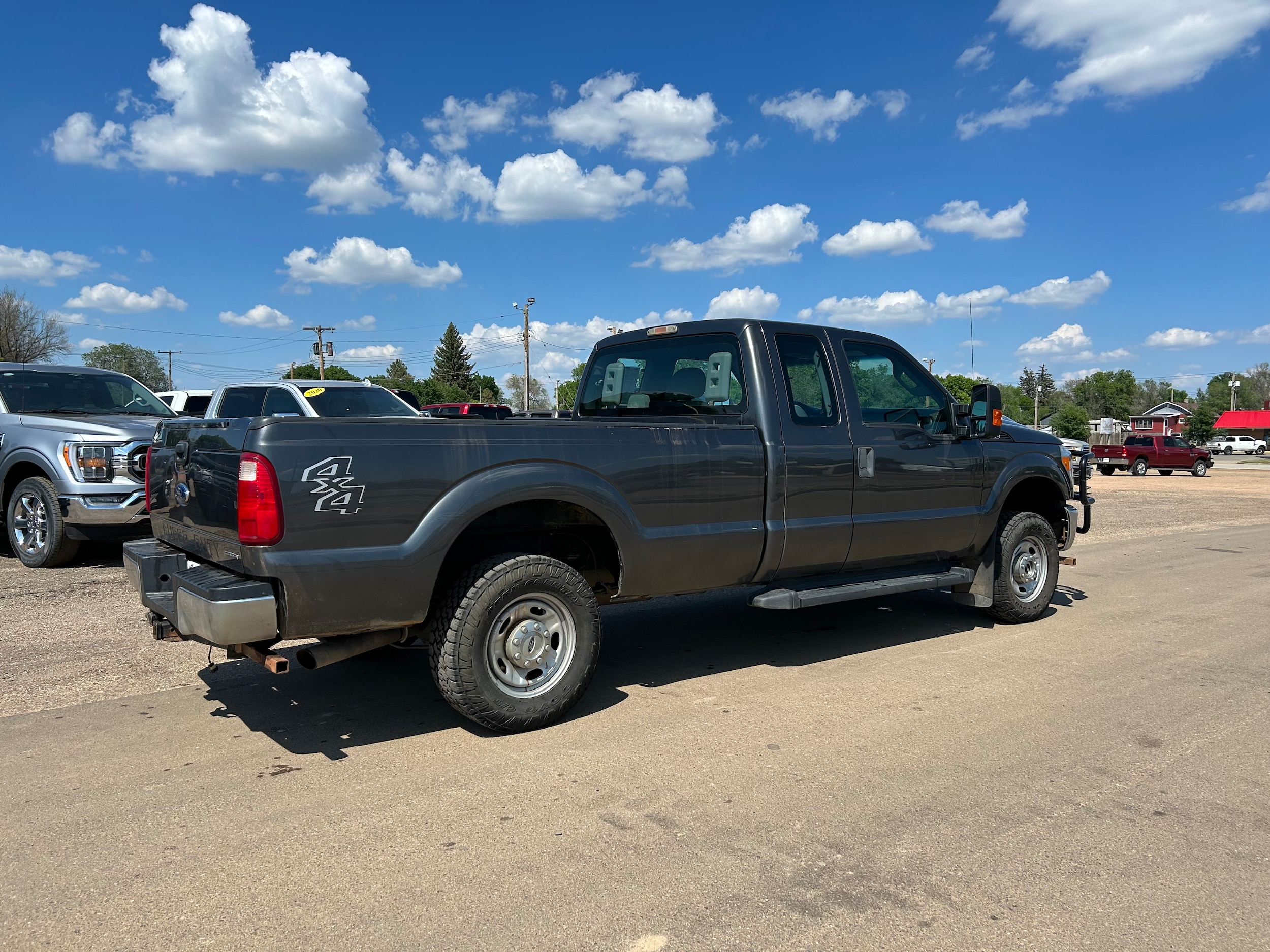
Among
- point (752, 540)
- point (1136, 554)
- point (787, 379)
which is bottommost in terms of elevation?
point (1136, 554)

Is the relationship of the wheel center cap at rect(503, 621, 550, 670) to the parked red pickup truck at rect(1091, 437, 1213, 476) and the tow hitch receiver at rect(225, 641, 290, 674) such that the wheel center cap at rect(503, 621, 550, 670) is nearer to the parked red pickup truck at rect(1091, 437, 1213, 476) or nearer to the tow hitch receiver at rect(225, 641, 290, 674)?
the tow hitch receiver at rect(225, 641, 290, 674)

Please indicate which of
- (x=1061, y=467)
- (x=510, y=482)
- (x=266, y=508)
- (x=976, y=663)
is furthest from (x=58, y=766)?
(x=1061, y=467)

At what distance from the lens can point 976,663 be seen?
588cm

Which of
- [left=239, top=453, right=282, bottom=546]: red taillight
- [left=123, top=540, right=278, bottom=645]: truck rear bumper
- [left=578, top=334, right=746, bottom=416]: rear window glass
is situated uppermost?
[left=578, top=334, right=746, bottom=416]: rear window glass

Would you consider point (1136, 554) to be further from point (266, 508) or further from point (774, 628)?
point (266, 508)

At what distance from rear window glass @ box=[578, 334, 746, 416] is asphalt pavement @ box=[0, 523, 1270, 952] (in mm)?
1629

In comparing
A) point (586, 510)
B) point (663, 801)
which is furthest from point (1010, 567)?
point (663, 801)

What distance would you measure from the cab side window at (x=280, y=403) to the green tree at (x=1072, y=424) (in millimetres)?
68834

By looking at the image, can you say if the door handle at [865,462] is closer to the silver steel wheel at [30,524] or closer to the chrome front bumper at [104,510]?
the chrome front bumper at [104,510]

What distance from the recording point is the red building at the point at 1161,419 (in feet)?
377

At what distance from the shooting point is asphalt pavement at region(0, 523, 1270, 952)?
9.25ft

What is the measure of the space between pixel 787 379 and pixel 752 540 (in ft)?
3.40

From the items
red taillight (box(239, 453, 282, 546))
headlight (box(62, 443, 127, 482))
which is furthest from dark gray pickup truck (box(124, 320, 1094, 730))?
headlight (box(62, 443, 127, 482))

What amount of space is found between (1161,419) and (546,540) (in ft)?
430
